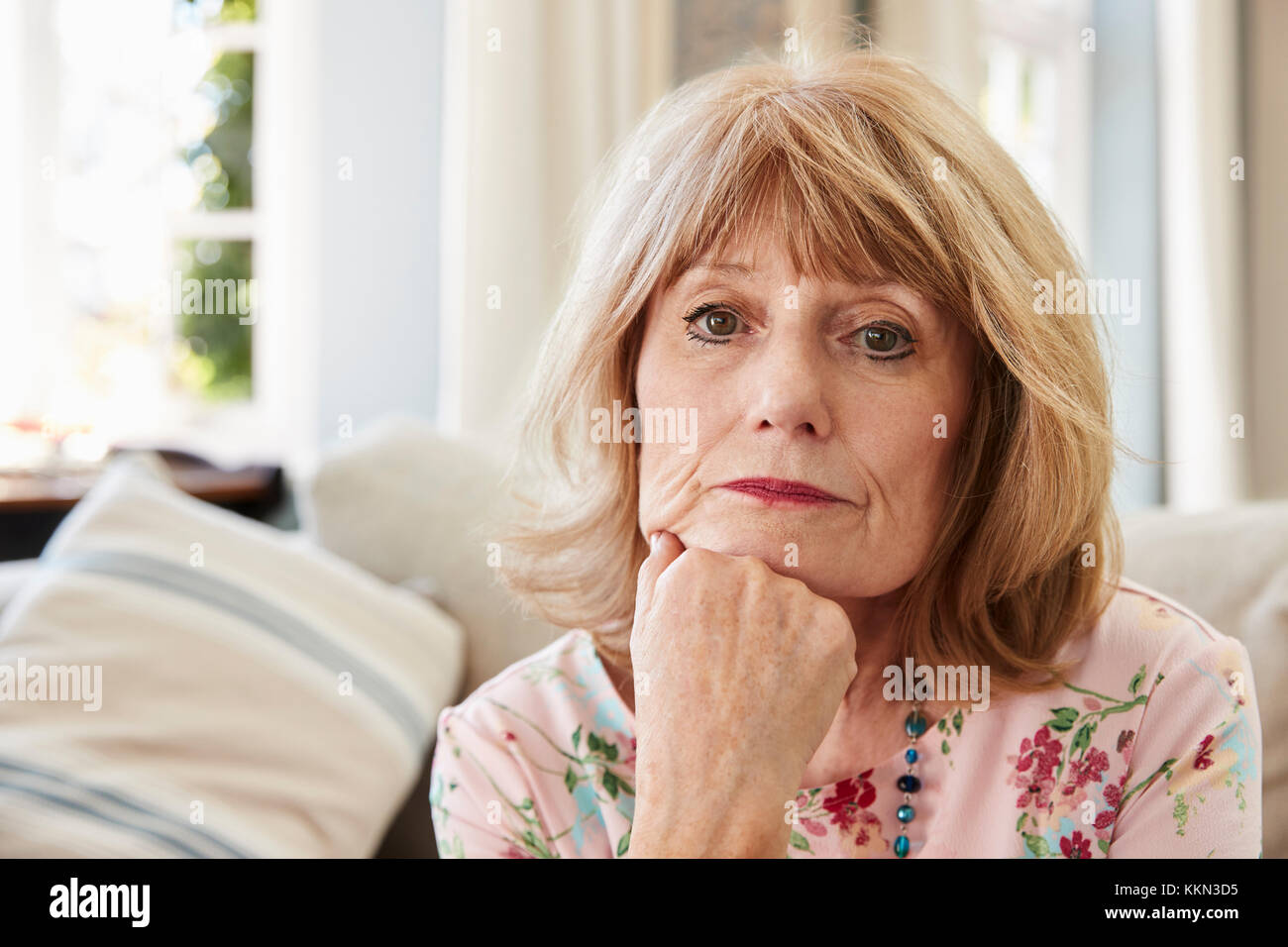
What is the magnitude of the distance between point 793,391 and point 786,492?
61 mm

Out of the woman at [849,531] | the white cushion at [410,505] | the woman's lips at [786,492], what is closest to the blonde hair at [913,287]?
the woman at [849,531]

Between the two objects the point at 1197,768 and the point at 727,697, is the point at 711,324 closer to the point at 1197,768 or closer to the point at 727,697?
the point at 727,697

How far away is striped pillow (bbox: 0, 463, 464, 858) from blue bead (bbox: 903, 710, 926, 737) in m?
0.41

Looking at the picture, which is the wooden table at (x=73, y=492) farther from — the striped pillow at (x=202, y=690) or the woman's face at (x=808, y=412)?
the woman's face at (x=808, y=412)

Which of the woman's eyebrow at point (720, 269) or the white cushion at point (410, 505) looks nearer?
the woman's eyebrow at point (720, 269)

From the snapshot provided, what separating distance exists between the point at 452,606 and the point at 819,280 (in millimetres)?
492

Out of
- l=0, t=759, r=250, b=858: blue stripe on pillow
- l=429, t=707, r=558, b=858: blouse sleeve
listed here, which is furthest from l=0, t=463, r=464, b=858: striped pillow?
l=429, t=707, r=558, b=858: blouse sleeve

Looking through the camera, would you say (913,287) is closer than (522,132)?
Yes

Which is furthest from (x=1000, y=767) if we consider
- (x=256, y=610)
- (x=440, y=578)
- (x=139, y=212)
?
(x=139, y=212)

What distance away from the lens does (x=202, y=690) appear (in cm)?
83

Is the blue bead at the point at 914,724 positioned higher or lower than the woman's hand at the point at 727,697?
lower

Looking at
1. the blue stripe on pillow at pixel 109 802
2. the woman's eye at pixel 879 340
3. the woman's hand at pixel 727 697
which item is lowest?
the blue stripe on pillow at pixel 109 802

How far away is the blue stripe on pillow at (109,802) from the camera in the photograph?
76cm
